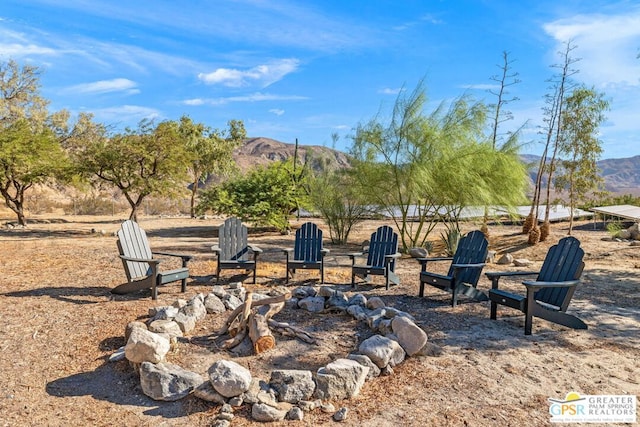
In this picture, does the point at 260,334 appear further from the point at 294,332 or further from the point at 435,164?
the point at 435,164

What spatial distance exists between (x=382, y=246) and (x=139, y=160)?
35.1ft

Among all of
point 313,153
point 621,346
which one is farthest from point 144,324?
point 313,153

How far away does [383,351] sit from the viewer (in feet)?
11.8

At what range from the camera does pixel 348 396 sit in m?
3.19

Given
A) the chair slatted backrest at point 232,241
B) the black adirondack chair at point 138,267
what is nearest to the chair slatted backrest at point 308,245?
the chair slatted backrest at point 232,241

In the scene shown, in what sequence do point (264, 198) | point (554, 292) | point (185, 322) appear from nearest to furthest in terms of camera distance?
1. point (185, 322)
2. point (554, 292)
3. point (264, 198)

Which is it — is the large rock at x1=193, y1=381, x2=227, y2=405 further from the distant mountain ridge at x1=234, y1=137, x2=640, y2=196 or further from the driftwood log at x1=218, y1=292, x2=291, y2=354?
the distant mountain ridge at x1=234, y1=137, x2=640, y2=196

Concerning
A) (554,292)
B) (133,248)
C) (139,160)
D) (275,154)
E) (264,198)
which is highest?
(275,154)

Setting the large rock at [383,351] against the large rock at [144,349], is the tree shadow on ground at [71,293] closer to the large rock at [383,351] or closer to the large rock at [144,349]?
the large rock at [144,349]

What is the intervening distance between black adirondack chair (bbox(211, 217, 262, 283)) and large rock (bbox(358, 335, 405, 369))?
3198 mm

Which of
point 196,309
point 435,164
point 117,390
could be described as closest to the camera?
point 117,390

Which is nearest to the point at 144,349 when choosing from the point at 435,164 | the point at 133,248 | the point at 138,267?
the point at 138,267

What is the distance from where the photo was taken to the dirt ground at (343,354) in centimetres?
297

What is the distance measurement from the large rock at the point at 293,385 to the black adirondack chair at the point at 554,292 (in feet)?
8.57
